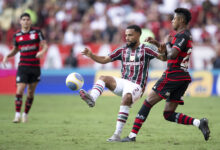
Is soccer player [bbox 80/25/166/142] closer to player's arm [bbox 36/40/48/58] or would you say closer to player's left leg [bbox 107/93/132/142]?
player's left leg [bbox 107/93/132/142]

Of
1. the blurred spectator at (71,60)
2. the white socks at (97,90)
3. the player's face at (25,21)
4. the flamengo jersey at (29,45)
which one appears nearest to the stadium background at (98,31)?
the blurred spectator at (71,60)

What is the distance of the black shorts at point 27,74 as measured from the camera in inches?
468

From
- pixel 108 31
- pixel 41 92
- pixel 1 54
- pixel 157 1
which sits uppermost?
pixel 157 1

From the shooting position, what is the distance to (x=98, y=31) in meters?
22.5

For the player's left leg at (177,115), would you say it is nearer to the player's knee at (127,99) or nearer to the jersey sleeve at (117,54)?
the player's knee at (127,99)

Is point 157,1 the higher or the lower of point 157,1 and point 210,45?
the higher

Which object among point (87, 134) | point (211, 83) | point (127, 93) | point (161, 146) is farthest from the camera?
point (211, 83)

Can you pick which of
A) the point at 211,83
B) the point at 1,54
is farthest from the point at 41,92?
the point at 211,83

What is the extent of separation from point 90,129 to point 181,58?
3.02 meters

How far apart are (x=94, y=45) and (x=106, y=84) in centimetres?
1313

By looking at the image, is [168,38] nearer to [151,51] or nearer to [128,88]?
[151,51]

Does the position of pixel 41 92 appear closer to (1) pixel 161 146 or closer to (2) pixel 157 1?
(2) pixel 157 1

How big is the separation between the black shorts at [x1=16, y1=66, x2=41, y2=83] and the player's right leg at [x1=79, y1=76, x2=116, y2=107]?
4.05 meters

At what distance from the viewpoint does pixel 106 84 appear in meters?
8.45
